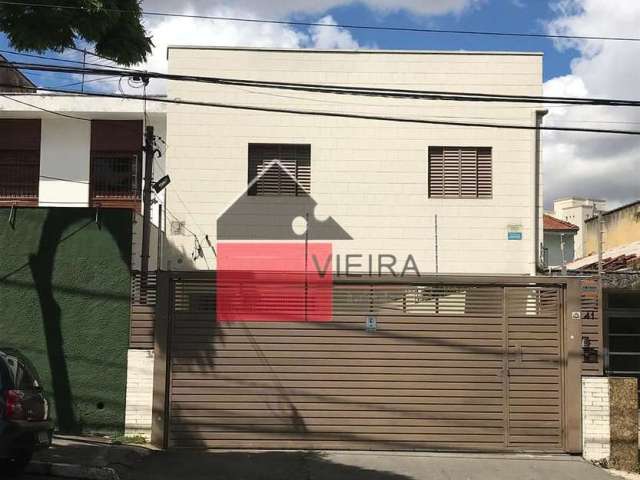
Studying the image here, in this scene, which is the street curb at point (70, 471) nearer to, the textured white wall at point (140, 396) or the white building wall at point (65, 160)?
the textured white wall at point (140, 396)

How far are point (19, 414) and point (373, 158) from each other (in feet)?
35.6

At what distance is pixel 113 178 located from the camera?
1792 centimetres

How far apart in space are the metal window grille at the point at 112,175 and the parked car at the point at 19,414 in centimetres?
1056

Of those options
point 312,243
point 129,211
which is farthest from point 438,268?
point 129,211

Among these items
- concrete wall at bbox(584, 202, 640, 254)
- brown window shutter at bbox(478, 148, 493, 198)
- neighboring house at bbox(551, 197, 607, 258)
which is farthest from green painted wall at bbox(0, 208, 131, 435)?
neighboring house at bbox(551, 197, 607, 258)

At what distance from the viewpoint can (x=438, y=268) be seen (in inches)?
630

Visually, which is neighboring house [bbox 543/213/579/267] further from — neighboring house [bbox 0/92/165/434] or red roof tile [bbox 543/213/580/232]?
neighboring house [bbox 0/92/165/434]

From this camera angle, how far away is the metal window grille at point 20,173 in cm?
1803

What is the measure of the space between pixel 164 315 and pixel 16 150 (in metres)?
10.6

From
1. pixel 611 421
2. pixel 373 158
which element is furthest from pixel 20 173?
pixel 611 421

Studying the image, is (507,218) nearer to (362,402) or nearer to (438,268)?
(438,268)

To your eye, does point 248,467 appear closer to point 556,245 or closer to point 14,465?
point 14,465

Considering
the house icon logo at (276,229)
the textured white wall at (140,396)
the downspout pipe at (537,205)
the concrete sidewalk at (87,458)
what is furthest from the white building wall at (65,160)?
the downspout pipe at (537,205)
